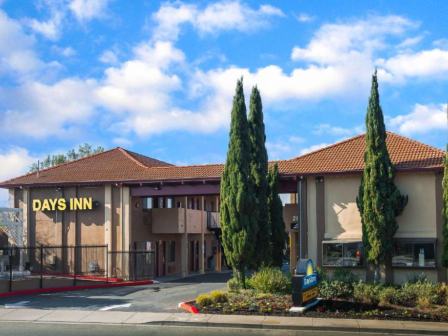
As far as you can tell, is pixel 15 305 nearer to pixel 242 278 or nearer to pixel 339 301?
pixel 242 278

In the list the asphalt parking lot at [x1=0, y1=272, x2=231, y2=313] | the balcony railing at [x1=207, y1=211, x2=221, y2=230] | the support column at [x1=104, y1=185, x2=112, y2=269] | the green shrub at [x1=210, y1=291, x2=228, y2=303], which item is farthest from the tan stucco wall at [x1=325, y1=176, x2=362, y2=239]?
the balcony railing at [x1=207, y1=211, x2=221, y2=230]

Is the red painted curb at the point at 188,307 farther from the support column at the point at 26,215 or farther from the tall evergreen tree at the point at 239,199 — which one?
the support column at the point at 26,215

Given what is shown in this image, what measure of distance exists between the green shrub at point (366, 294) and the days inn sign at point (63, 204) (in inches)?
651

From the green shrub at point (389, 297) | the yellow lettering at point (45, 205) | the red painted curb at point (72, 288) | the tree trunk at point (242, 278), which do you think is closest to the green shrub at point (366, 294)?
the green shrub at point (389, 297)

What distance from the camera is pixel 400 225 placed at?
25.1m

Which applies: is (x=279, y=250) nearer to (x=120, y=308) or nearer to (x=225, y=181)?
(x=225, y=181)

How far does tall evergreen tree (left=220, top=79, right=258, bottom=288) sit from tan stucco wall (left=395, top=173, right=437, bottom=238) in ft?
23.0

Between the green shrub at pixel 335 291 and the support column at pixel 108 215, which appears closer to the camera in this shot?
the green shrub at pixel 335 291

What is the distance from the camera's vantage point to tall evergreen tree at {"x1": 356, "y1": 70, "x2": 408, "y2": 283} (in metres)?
23.6

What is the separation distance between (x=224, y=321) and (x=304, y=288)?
2.99m

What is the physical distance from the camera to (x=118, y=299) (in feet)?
75.0

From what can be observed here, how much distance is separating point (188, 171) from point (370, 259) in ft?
37.7

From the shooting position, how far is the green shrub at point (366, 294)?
792 inches

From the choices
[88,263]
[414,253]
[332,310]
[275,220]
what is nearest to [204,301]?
[332,310]
